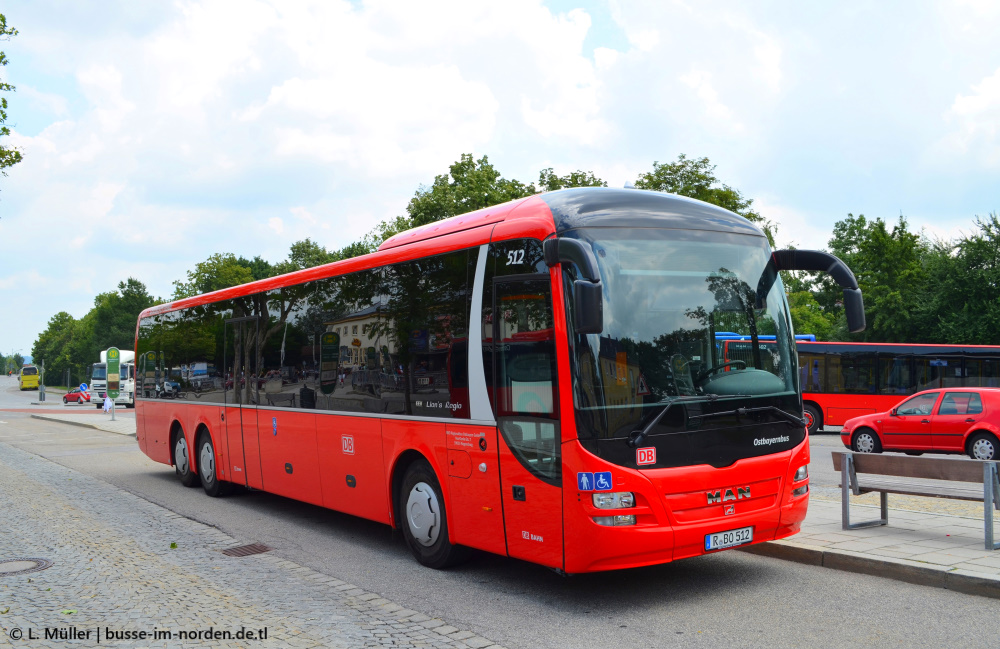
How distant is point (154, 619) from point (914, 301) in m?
47.3

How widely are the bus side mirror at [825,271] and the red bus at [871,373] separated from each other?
1978cm

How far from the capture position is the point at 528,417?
6.50 meters

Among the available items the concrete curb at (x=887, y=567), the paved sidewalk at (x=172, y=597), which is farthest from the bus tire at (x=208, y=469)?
the concrete curb at (x=887, y=567)

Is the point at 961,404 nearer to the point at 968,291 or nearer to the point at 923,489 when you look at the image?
the point at 923,489

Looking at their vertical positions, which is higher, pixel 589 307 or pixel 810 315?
pixel 810 315

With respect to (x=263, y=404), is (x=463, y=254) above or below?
above

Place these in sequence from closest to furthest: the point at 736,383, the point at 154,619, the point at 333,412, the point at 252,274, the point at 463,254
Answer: the point at 154,619
the point at 736,383
the point at 463,254
the point at 333,412
the point at 252,274

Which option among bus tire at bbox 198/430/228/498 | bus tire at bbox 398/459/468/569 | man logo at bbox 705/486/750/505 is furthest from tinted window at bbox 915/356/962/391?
bus tire at bbox 398/459/468/569

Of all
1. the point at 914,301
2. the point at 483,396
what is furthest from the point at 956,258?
the point at 483,396

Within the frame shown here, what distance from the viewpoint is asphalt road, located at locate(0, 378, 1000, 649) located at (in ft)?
18.3

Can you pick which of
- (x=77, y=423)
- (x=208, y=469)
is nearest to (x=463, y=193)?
(x=77, y=423)

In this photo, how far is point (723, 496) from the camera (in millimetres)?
6488

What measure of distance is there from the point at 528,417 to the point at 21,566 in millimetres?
5241

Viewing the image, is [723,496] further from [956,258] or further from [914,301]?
[914,301]
